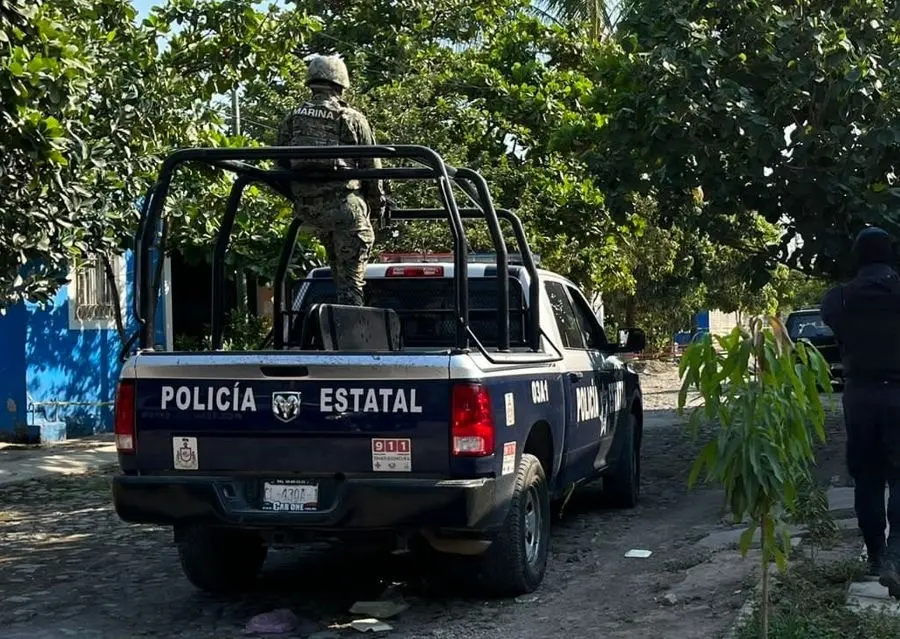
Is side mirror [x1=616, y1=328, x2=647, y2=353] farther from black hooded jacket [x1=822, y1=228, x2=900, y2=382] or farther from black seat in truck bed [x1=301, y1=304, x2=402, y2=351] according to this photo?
black hooded jacket [x1=822, y1=228, x2=900, y2=382]

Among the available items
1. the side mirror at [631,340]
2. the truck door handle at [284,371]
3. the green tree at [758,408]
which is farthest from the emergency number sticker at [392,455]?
the side mirror at [631,340]

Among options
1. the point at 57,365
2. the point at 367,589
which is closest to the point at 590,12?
the point at 57,365

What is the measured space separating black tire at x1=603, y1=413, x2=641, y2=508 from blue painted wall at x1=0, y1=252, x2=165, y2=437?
7873 millimetres

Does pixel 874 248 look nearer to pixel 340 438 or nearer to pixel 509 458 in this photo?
pixel 509 458

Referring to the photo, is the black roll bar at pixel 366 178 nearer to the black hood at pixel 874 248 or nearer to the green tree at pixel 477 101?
the black hood at pixel 874 248

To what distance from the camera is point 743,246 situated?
1238cm

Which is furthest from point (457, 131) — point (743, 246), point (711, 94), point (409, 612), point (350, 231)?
point (409, 612)

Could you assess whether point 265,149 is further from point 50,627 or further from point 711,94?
point 711,94

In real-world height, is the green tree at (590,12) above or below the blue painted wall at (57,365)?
above

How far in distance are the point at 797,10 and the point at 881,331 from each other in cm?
612

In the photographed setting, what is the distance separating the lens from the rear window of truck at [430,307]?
7.51m

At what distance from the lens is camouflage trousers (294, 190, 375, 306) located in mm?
6684

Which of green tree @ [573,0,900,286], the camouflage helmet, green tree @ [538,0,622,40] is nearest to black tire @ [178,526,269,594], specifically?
the camouflage helmet

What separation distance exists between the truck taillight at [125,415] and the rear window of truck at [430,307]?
1.87m
